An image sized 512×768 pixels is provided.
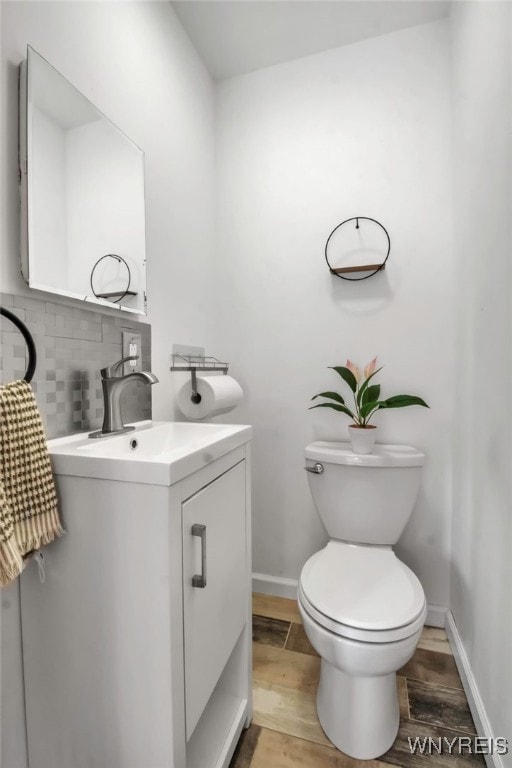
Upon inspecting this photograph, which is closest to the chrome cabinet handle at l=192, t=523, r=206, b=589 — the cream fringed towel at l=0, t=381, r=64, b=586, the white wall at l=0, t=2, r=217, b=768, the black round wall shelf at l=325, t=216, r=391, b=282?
the cream fringed towel at l=0, t=381, r=64, b=586

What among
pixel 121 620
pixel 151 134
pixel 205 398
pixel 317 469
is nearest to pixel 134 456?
pixel 121 620

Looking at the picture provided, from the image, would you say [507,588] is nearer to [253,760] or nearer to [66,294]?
[253,760]

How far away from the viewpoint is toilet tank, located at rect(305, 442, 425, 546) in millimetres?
1396

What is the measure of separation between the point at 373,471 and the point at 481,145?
3.66 ft

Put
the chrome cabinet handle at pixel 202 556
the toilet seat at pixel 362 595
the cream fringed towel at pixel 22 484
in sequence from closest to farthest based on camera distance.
Result: 1. the cream fringed towel at pixel 22 484
2. the chrome cabinet handle at pixel 202 556
3. the toilet seat at pixel 362 595

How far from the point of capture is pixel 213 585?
86 centimetres

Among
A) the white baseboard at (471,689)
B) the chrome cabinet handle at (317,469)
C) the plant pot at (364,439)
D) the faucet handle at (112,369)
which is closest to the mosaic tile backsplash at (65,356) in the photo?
the faucet handle at (112,369)

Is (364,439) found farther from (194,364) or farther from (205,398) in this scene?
(194,364)

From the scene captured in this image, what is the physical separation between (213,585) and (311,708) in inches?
27.3

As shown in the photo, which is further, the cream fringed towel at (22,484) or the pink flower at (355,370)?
the pink flower at (355,370)

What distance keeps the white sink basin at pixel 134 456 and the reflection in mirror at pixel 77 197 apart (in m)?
0.39

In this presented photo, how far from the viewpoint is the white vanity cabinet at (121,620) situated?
0.68 meters

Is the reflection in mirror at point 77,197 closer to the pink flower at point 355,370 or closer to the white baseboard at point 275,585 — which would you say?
the pink flower at point 355,370

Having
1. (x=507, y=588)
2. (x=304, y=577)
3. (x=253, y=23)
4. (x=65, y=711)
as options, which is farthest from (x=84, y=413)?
(x=253, y=23)
